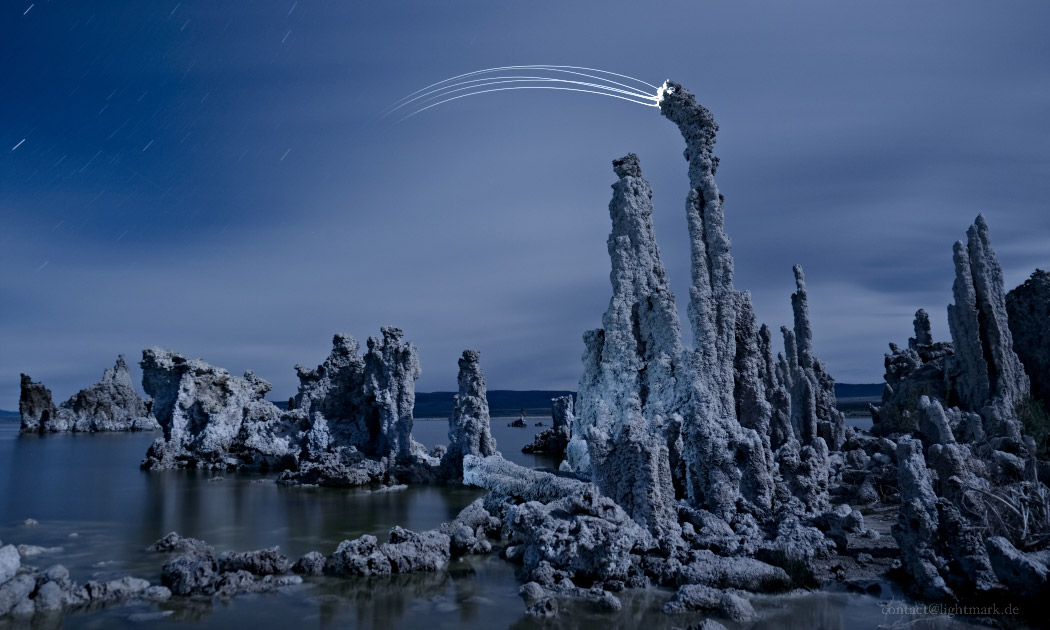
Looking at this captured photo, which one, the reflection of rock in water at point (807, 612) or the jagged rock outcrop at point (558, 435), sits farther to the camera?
the jagged rock outcrop at point (558, 435)

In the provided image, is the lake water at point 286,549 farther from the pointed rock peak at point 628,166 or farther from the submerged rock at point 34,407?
the submerged rock at point 34,407

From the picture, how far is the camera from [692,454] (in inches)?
693

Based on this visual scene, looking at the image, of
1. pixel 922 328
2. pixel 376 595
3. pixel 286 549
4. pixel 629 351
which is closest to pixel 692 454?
pixel 629 351

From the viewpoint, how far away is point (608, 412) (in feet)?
72.5

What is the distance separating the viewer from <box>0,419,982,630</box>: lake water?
36.4ft

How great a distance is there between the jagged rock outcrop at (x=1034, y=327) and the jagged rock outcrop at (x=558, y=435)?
1131 inches

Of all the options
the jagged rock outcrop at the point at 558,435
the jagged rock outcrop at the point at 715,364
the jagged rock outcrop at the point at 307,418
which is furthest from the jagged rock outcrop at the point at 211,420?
the jagged rock outcrop at the point at 715,364

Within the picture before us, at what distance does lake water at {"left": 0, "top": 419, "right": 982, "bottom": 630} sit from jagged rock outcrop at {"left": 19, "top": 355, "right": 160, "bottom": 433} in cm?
5677

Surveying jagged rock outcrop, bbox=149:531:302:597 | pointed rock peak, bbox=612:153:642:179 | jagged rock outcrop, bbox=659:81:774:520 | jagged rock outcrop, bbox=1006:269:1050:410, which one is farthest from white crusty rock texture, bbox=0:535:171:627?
jagged rock outcrop, bbox=1006:269:1050:410

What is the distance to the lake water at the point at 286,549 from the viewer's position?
11102 millimetres

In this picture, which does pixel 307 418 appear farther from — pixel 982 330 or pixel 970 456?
pixel 982 330

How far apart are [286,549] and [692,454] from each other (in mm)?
11011

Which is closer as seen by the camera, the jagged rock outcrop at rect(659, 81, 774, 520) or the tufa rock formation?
the tufa rock formation

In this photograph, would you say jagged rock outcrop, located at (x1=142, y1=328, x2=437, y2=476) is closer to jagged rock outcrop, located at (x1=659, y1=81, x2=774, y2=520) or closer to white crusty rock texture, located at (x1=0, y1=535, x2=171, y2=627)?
jagged rock outcrop, located at (x1=659, y1=81, x2=774, y2=520)
